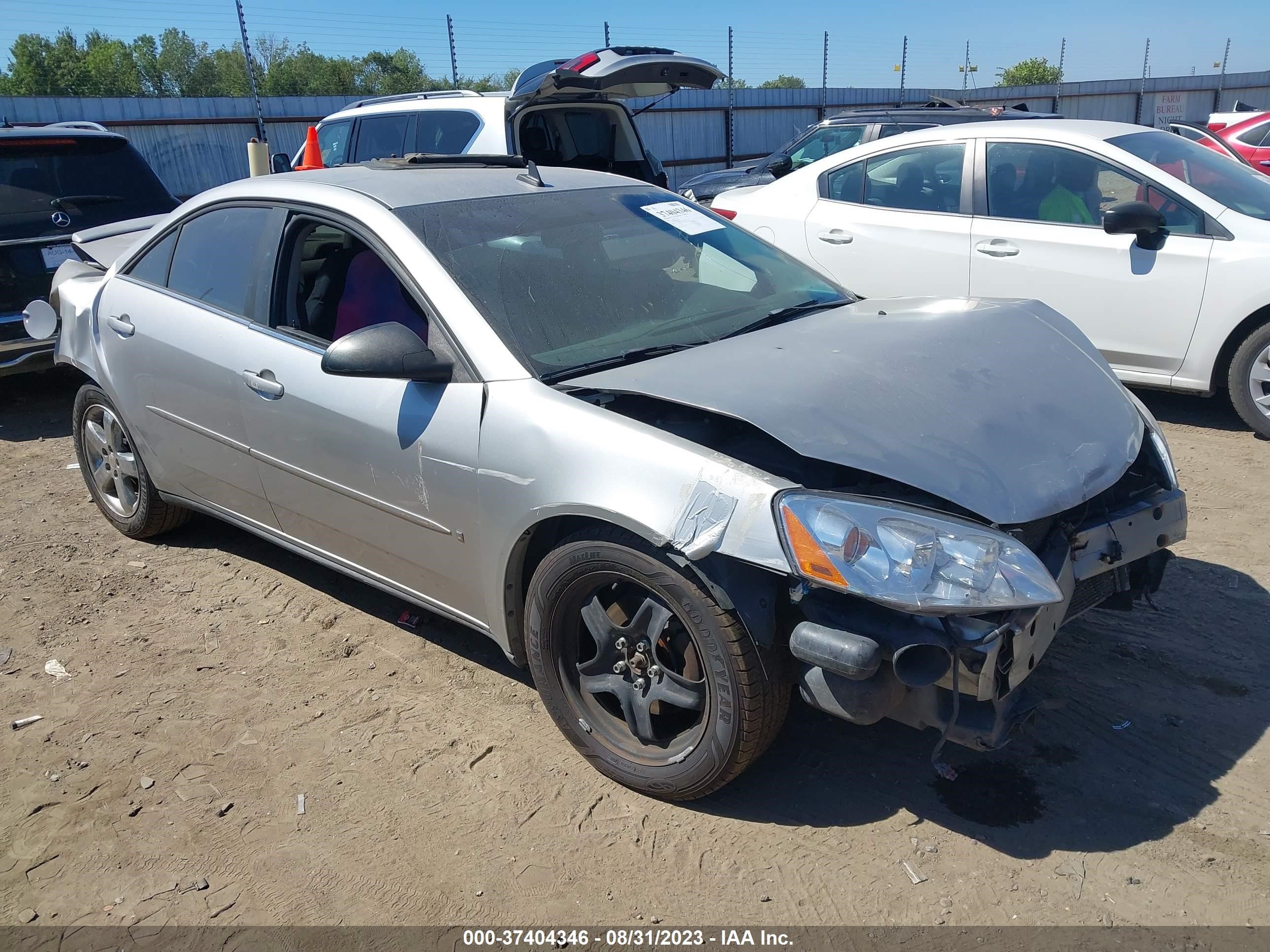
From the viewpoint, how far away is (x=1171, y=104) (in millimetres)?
26922

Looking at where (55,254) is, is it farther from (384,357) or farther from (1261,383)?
(1261,383)

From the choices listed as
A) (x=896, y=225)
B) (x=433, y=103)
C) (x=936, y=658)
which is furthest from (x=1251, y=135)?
(x=936, y=658)

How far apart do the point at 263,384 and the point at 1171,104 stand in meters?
29.8

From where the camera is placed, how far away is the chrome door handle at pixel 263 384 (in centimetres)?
351

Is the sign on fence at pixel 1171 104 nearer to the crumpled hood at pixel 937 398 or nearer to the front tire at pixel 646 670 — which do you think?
the crumpled hood at pixel 937 398

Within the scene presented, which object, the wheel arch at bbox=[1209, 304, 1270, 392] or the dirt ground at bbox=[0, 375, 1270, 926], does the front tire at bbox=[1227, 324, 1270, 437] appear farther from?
the dirt ground at bbox=[0, 375, 1270, 926]

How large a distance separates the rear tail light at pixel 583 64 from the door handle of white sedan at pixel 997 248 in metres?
3.19

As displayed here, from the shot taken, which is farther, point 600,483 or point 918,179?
point 918,179

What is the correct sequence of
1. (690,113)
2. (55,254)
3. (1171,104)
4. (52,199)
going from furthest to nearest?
(1171,104) → (690,113) → (52,199) → (55,254)

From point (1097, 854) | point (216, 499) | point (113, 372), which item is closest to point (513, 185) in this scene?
point (216, 499)

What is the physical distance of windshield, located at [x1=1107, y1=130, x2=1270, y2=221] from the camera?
558 cm

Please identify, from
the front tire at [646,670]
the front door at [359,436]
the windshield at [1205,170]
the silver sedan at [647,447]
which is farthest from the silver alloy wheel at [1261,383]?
the front door at [359,436]

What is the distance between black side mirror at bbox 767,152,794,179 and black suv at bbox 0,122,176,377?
20.4ft

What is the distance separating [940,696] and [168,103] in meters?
15.7
